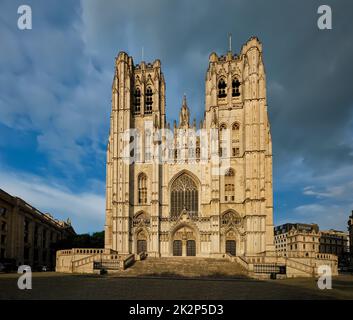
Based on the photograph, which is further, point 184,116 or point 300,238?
point 300,238

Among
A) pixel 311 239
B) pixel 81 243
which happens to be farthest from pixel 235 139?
pixel 311 239

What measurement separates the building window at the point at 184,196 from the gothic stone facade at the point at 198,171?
134 millimetres

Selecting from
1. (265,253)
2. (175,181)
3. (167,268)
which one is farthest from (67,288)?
(175,181)

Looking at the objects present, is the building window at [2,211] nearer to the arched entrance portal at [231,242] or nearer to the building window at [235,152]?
the arched entrance portal at [231,242]

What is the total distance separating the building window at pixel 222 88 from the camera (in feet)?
179

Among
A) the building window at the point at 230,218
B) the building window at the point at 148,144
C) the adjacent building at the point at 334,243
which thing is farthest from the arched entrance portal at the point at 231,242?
the adjacent building at the point at 334,243

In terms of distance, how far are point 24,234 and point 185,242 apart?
23.3 m

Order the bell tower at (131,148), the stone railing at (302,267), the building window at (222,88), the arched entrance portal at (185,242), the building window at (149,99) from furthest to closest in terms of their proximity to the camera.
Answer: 1. the building window at (149,99)
2. the building window at (222,88)
3. the arched entrance portal at (185,242)
4. the bell tower at (131,148)
5. the stone railing at (302,267)

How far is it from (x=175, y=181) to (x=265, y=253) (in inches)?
606

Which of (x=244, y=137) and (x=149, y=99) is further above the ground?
(x=149, y=99)

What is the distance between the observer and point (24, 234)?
2138 inches

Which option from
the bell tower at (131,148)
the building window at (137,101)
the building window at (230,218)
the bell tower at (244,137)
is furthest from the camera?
the building window at (137,101)

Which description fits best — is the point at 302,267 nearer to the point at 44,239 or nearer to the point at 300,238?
the point at 44,239

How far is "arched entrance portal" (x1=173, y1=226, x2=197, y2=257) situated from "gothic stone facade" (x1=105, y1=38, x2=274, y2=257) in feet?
0.42
